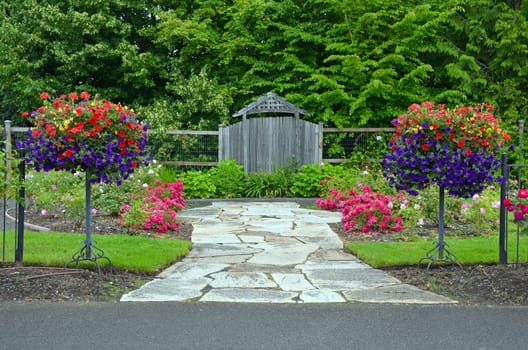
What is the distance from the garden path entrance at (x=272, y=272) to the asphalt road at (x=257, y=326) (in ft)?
0.98

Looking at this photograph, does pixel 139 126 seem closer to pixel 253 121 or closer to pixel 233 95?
pixel 253 121

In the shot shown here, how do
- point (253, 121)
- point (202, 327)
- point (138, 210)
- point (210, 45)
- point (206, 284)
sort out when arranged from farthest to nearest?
point (210, 45) → point (253, 121) → point (138, 210) → point (206, 284) → point (202, 327)

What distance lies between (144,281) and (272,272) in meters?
1.27

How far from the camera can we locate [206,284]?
5582mm

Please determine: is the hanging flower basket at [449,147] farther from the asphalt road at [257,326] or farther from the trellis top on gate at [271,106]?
the trellis top on gate at [271,106]

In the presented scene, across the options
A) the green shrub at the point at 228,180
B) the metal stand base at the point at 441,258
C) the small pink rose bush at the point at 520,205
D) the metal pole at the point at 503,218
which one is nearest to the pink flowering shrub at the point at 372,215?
the metal stand base at the point at 441,258

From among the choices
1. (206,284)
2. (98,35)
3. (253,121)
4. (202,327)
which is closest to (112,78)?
(98,35)

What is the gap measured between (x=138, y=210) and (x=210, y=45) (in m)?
8.86

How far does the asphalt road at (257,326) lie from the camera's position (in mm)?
3973

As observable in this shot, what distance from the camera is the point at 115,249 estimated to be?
22.1ft

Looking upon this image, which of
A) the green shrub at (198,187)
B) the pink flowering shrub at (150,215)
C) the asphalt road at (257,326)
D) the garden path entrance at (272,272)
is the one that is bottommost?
the asphalt road at (257,326)

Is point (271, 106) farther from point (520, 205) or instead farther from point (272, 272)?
point (520, 205)

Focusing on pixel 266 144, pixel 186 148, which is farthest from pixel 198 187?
pixel 266 144

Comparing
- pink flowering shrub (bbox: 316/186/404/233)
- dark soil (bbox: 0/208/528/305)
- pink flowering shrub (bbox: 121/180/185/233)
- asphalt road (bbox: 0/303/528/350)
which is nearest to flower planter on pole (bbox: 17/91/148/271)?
dark soil (bbox: 0/208/528/305)
